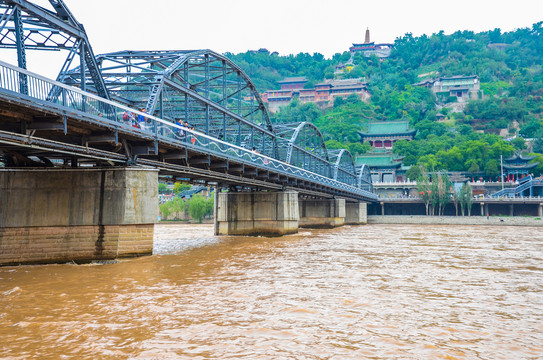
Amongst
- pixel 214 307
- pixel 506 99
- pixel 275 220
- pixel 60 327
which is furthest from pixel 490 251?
pixel 506 99

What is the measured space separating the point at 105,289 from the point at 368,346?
9819 millimetres

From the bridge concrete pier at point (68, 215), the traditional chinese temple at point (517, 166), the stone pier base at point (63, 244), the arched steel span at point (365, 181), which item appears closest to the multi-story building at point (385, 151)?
the arched steel span at point (365, 181)

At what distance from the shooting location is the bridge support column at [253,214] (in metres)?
46.3

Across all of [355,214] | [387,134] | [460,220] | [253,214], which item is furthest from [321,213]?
[387,134]

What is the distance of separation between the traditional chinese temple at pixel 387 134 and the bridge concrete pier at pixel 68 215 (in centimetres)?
13617

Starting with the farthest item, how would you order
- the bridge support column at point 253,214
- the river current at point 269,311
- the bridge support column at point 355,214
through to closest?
1. the bridge support column at point 355,214
2. the bridge support column at point 253,214
3. the river current at point 269,311

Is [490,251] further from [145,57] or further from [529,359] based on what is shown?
[145,57]

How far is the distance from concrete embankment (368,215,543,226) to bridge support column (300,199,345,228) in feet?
82.1

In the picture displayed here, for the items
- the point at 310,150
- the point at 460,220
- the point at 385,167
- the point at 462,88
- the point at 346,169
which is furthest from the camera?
the point at 462,88

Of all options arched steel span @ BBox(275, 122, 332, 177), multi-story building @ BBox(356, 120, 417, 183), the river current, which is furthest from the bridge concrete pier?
multi-story building @ BBox(356, 120, 417, 183)

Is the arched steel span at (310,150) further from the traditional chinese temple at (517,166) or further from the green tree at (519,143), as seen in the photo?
the green tree at (519,143)

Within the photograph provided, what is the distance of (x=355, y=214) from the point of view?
8950 centimetres

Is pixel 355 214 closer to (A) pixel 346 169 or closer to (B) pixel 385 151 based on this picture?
(A) pixel 346 169

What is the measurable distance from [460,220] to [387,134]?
6865 cm
